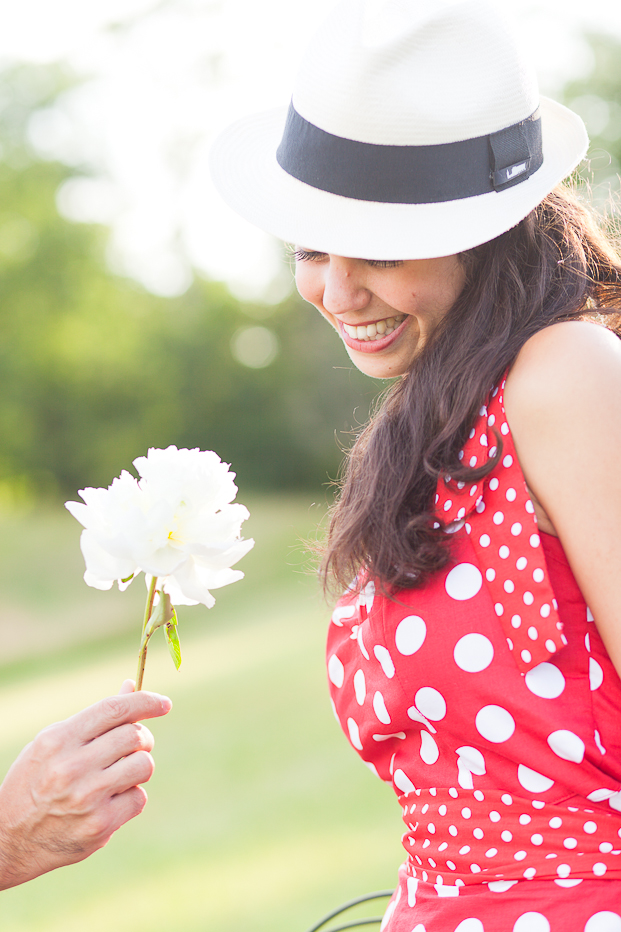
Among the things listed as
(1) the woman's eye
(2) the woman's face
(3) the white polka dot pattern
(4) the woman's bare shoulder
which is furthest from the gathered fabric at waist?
(1) the woman's eye

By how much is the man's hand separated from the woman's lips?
27.6 inches

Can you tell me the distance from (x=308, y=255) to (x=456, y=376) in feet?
1.34

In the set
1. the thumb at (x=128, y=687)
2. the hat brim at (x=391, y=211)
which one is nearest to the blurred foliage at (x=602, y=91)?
the hat brim at (x=391, y=211)

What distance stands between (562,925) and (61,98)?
25.2 metres

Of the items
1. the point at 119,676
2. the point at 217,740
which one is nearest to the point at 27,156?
the point at 119,676

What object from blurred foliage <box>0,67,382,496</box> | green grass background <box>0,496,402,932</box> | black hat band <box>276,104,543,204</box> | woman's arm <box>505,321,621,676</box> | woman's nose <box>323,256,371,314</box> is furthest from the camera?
blurred foliage <box>0,67,382,496</box>

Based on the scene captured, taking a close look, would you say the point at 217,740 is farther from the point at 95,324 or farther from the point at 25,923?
the point at 95,324

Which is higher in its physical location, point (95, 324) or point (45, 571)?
point (95, 324)

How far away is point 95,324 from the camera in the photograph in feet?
71.4

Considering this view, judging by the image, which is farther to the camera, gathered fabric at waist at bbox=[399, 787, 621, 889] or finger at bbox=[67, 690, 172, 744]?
finger at bbox=[67, 690, 172, 744]

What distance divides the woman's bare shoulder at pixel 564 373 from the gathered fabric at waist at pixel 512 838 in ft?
1.82

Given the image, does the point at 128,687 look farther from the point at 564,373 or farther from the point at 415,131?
the point at 415,131

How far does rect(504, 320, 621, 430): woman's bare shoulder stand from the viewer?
1.12m

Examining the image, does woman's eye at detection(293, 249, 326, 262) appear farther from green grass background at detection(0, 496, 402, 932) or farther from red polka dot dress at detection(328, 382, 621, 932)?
green grass background at detection(0, 496, 402, 932)
